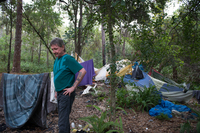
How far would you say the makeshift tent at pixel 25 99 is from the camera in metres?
2.07

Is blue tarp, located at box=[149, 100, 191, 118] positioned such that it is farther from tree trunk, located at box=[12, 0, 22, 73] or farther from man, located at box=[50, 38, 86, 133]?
tree trunk, located at box=[12, 0, 22, 73]

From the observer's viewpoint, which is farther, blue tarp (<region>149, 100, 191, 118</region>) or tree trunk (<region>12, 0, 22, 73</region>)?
tree trunk (<region>12, 0, 22, 73</region>)

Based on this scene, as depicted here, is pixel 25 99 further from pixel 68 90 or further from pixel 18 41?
pixel 18 41

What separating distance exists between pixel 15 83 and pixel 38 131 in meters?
0.91

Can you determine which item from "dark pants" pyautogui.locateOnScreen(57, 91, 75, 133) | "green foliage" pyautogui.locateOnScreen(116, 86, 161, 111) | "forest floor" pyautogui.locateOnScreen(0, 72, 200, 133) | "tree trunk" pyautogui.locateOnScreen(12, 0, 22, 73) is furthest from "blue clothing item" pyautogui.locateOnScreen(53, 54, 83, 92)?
"tree trunk" pyautogui.locateOnScreen(12, 0, 22, 73)

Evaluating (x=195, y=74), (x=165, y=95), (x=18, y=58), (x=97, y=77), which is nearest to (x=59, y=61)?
(x=165, y=95)

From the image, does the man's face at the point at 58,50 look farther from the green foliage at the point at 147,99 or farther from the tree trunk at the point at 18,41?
the tree trunk at the point at 18,41

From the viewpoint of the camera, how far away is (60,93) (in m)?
1.57

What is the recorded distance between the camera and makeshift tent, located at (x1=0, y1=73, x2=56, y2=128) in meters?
2.07

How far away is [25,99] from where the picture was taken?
7.18ft

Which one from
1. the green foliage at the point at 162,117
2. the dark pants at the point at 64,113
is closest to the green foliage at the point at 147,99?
the green foliage at the point at 162,117

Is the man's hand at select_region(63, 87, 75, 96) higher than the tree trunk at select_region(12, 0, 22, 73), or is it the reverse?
the tree trunk at select_region(12, 0, 22, 73)

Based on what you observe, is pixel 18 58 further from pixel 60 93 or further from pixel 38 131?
pixel 60 93

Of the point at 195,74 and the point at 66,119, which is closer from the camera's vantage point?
the point at 66,119
